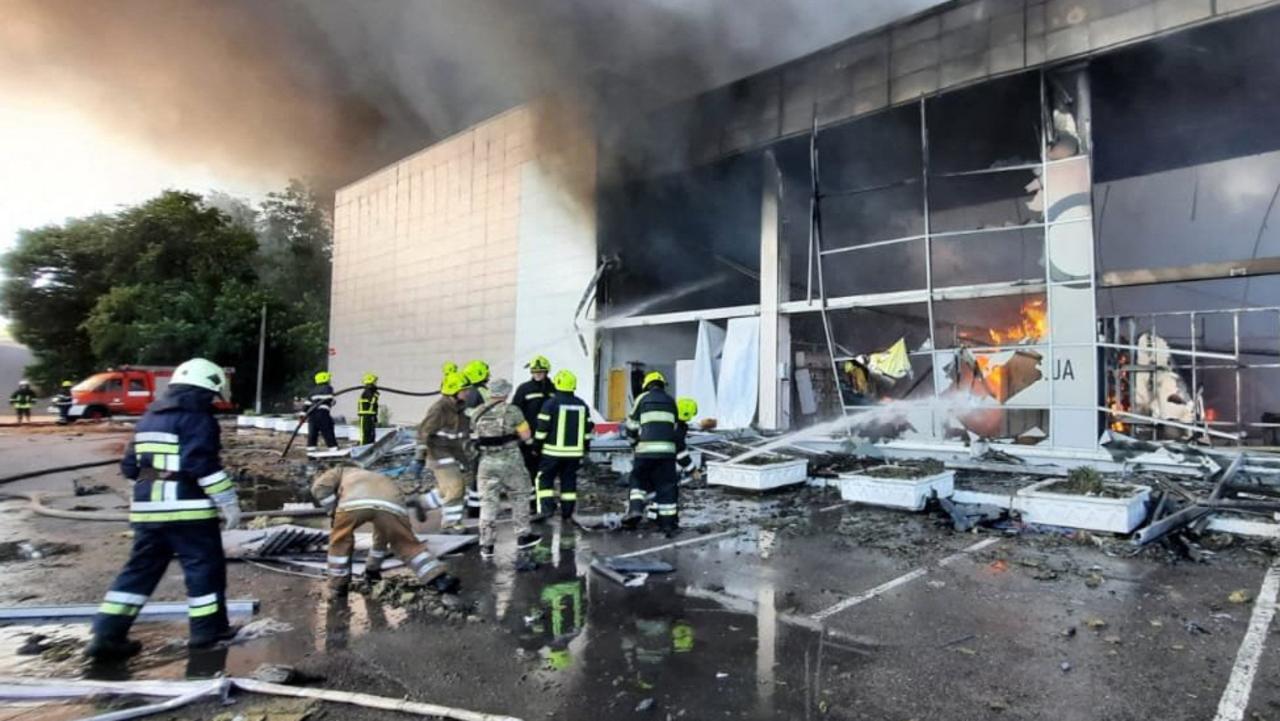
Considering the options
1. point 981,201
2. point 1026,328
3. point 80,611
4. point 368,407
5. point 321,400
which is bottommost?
point 80,611

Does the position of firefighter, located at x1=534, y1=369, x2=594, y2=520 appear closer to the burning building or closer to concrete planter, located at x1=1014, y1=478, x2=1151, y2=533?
concrete planter, located at x1=1014, y1=478, x2=1151, y2=533

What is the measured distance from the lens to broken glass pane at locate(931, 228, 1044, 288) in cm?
1303

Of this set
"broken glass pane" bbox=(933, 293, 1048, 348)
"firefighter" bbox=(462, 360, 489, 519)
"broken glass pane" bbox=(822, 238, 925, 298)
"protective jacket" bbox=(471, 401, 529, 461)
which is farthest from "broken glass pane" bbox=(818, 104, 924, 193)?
"protective jacket" bbox=(471, 401, 529, 461)

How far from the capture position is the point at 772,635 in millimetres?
3512

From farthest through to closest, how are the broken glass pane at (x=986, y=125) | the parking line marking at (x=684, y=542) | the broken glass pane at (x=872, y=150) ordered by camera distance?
the broken glass pane at (x=872, y=150) → the broken glass pane at (x=986, y=125) → the parking line marking at (x=684, y=542)

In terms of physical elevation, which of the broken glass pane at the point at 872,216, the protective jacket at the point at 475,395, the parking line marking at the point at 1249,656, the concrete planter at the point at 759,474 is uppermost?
the broken glass pane at the point at 872,216

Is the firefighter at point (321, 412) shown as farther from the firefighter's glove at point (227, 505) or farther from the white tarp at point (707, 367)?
the firefighter's glove at point (227, 505)

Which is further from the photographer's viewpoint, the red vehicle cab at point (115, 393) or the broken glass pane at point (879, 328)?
the red vehicle cab at point (115, 393)

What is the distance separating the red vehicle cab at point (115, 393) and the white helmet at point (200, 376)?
69.5 ft

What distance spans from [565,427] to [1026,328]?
1055 cm

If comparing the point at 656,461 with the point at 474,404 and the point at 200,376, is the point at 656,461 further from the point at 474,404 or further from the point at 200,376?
the point at 200,376

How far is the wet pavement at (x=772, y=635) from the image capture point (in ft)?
9.14

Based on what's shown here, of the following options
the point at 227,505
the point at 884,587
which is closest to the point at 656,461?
the point at 884,587

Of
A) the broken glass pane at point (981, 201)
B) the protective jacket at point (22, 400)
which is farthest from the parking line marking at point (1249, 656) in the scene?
the protective jacket at point (22, 400)
